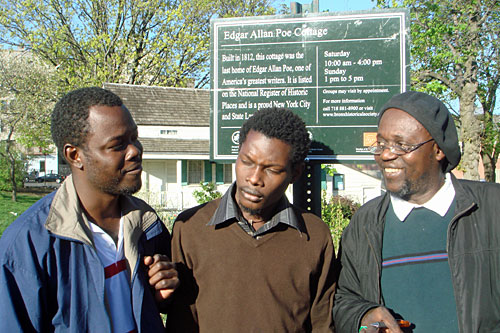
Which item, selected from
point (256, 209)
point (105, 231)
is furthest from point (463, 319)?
point (105, 231)

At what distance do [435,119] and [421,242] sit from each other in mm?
673

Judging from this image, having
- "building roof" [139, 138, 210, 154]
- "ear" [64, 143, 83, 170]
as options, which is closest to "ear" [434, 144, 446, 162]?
"ear" [64, 143, 83, 170]

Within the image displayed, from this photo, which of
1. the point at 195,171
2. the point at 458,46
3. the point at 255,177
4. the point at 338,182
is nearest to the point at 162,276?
→ the point at 255,177

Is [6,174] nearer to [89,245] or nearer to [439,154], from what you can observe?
[89,245]

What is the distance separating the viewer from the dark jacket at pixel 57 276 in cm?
189

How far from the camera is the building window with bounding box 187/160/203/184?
2300 cm

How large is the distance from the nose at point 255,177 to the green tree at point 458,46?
36.6ft

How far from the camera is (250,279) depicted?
94.2 inches

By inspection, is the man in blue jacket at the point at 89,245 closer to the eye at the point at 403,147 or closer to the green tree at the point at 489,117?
the eye at the point at 403,147

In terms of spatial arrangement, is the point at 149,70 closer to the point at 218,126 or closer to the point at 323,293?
the point at 218,126

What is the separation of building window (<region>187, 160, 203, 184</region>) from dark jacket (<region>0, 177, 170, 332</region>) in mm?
20848

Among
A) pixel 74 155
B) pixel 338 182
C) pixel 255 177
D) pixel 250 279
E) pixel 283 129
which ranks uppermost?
pixel 283 129

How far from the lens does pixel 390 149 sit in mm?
2535

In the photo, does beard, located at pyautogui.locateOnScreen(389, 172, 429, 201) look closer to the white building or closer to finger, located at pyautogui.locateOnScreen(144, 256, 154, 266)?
finger, located at pyautogui.locateOnScreen(144, 256, 154, 266)
